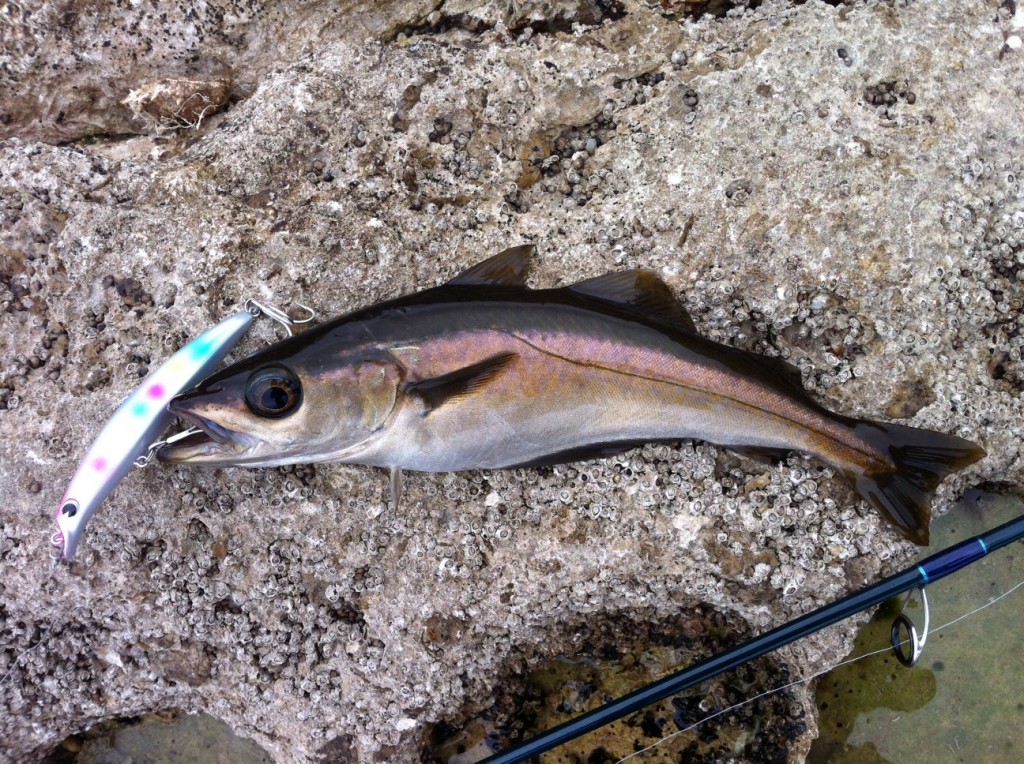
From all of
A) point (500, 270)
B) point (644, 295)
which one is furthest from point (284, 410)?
point (644, 295)

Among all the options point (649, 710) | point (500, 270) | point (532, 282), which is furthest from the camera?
point (649, 710)

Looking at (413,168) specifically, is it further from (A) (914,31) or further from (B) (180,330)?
(A) (914,31)

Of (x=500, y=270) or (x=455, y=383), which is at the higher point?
(x=500, y=270)

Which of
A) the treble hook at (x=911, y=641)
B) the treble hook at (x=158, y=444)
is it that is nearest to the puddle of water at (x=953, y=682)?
the treble hook at (x=911, y=641)

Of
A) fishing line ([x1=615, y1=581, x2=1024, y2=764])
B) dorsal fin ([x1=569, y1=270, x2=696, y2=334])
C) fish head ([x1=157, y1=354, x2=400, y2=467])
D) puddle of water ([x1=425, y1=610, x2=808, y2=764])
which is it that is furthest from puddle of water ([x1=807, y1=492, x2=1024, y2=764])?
fish head ([x1=157, y1=354, x2=400, y2=467])

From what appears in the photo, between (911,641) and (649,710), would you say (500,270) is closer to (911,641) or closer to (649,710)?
(649,710)

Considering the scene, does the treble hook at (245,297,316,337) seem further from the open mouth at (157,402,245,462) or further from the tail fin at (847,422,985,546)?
the tail fin at (847,422,985,546)
